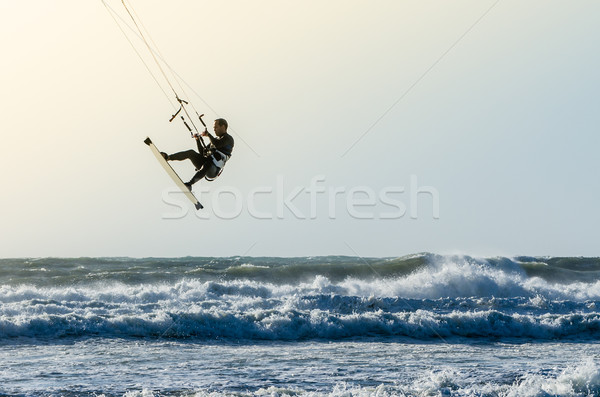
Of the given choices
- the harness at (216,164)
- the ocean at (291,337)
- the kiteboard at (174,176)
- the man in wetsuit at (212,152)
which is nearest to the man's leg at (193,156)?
the man in wetsuit at (212,152)

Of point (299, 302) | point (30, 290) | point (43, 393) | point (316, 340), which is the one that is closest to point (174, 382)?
point (43, 393)

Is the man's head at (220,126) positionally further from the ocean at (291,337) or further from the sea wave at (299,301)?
the sea wave at (299,301)

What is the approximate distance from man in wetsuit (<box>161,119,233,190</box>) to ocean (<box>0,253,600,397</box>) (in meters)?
3.82

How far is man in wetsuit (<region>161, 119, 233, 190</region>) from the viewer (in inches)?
575

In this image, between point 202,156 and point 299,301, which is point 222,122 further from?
point 299,301

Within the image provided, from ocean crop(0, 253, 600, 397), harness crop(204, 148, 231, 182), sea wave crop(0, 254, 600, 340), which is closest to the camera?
ocean crop(0, 253, 600, 397)

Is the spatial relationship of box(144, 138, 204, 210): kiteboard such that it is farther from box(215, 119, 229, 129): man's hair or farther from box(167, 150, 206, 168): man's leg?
box(215, 119, 229, 129): man's hair

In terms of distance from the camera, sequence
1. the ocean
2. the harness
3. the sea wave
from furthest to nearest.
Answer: the sea wave
the harness
the ocean

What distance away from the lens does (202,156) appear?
48.2 feet

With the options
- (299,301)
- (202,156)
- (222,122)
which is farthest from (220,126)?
(299,301)

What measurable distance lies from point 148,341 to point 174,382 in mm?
4906

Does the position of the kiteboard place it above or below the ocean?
above

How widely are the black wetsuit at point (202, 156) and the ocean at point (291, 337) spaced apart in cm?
375

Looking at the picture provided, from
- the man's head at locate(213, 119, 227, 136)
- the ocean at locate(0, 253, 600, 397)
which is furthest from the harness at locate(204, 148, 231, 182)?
the ocean at locate(0, 253, 600, 397)
